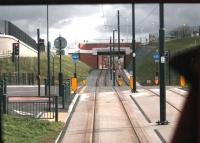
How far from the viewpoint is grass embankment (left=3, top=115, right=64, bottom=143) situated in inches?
627

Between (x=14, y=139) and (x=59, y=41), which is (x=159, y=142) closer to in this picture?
(x=14, y=139)

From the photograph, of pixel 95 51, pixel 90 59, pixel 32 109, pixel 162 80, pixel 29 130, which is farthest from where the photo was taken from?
pixel 90 59

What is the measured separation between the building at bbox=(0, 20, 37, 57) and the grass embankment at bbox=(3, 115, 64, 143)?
42.6 metres

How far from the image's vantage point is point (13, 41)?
65.4 metres

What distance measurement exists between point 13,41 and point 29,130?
48825mm

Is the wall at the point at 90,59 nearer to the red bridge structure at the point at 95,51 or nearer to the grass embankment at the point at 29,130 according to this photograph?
the red bridge structure at the point at 95,51

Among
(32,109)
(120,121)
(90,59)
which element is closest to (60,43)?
(32,109)

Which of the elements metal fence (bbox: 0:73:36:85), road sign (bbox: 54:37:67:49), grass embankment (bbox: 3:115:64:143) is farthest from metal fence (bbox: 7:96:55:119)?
metal fence (bbox: 0:73:36:85)

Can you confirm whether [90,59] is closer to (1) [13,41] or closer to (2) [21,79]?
(1) [13,41]

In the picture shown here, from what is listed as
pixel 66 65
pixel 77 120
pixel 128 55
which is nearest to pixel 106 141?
pixel 77 120

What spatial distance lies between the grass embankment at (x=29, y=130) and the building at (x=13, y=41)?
4259 centimetres

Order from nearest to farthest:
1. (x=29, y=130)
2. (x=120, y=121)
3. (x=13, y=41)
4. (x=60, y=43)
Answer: (x=29, y=130)
(x=120, y=121)
(x=60, y=43)
(x=13, y=41)

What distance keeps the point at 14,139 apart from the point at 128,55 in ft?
294

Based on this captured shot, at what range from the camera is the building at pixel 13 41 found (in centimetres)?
6419
